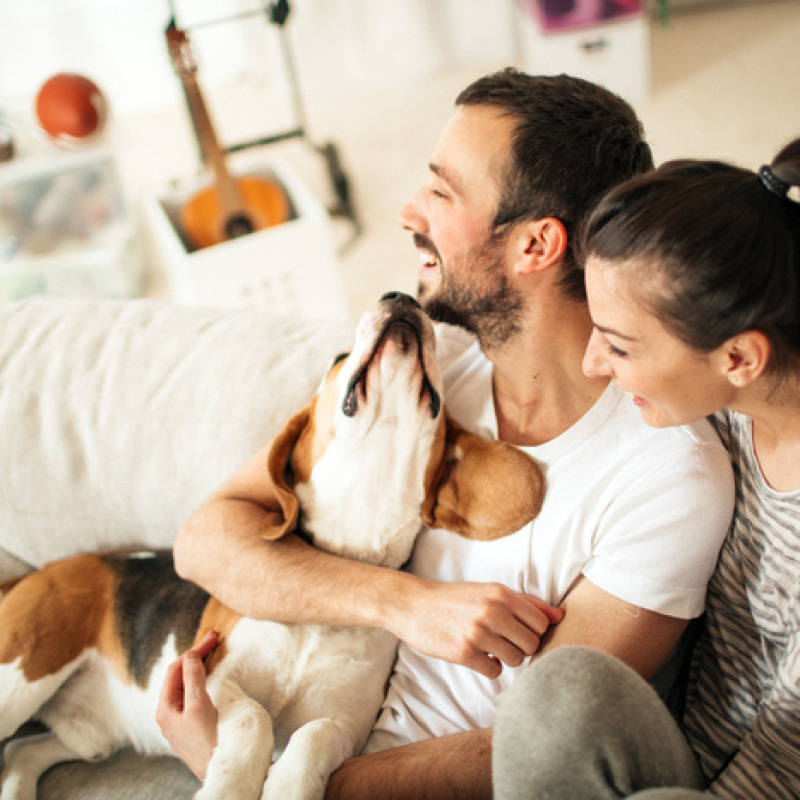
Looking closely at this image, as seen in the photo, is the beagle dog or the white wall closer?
the beagle dog

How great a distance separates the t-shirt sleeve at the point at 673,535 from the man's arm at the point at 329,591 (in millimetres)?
133

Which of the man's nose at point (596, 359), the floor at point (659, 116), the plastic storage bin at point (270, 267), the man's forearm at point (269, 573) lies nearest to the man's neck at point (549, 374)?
the man's nose at point (596, 359)

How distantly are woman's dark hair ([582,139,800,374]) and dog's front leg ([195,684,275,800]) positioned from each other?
2.77 ft

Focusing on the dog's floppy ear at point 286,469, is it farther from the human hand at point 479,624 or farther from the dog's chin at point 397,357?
the human hand at point 479,624

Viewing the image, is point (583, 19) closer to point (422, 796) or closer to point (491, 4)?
point (491, 4)

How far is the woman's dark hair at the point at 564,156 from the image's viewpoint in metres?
1.28

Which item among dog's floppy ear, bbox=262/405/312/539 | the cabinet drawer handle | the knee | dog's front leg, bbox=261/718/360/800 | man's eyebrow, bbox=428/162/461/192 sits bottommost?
dog's front leg, bbox=261/718/360/800

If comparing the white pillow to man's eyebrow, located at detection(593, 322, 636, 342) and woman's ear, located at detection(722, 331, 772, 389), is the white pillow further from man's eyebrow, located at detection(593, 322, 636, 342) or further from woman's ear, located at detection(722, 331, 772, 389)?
woman's ear, located at detection(722, 331, 772, 389)

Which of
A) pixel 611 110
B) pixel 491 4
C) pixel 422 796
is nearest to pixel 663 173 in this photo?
pixel 611 110

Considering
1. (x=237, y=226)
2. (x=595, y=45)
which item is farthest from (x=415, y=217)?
(x=595, y=45)

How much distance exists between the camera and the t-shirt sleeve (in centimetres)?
→ 112

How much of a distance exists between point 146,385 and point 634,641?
42.1 inches

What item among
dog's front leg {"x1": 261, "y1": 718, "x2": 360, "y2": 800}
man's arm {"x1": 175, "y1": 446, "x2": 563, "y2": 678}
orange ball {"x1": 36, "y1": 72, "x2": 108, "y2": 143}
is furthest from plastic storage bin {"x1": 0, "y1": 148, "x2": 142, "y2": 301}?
dog's front leg {"x1": 261, "y1": 718, "x2": 360, "y2": 800}

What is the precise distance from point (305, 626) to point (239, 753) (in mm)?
256
